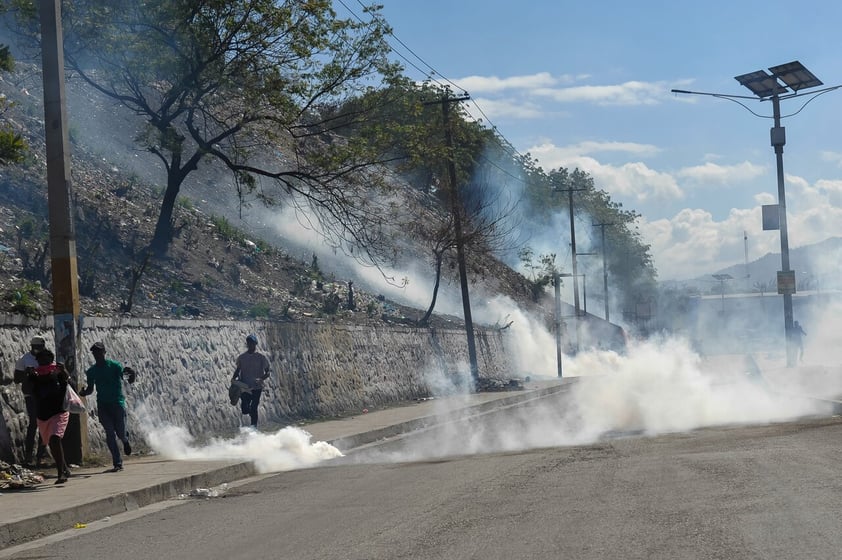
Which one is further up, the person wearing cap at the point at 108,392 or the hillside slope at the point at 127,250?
the hillside slope at the point at 127,250

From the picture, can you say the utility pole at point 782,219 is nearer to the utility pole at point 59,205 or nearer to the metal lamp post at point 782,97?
the metal lamp post at point 782,97

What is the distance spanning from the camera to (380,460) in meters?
16.4

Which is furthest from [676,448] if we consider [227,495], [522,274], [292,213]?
[522,274]

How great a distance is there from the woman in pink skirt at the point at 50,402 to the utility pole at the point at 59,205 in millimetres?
1679

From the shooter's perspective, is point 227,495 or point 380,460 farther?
point 380,460

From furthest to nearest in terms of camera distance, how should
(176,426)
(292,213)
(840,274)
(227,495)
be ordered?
(840,274) < (292,213) < (176,426) < (227,495)

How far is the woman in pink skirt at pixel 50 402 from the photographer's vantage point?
1302 centimetres

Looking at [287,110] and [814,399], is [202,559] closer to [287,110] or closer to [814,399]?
[814,399]

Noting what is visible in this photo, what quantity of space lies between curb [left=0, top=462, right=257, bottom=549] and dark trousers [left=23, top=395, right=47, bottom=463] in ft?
7.54

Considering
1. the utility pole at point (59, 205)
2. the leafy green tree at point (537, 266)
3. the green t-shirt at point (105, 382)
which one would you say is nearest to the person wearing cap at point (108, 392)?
the green t-shirt at point (105, 382)

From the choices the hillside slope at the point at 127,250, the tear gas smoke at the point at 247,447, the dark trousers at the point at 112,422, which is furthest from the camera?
the hillside slope at the point at 127,250

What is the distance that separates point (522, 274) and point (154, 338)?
66.1 m

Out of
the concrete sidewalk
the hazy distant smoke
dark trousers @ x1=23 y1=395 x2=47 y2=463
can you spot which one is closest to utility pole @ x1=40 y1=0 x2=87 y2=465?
dark trousers @ x1=23 y1=395 x2=47 y2=463

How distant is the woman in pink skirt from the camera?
13.0m
